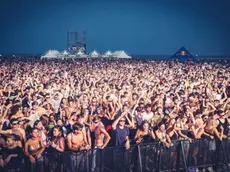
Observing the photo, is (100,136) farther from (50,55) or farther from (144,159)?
(50,55)

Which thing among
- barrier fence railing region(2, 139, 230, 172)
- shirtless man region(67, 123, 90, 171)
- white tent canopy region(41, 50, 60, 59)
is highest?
white tent canopy region(41, 50, 60, 59)

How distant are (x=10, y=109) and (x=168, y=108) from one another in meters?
4.93

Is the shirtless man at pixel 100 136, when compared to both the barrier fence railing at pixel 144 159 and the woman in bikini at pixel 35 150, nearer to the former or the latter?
the barrier fence railing at pixel 144 159

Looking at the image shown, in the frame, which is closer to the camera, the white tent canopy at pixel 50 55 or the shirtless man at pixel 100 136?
the shirtless man at pixel 100 136

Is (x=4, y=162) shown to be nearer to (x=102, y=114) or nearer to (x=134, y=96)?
(x=102, y=114)

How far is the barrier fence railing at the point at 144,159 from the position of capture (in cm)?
496

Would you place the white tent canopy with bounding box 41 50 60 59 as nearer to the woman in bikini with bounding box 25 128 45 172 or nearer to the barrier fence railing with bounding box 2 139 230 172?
the woman in bikini with bounding box 25 128 45 172

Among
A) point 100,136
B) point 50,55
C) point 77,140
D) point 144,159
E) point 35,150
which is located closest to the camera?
point 35,150

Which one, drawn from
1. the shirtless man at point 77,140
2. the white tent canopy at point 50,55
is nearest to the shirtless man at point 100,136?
the shirtless man at point 77,140

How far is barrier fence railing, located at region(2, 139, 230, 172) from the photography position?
4.96 metres

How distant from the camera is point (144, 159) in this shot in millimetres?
5641

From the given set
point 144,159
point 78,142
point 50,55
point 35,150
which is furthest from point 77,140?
point 50,55

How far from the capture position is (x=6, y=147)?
496 cm

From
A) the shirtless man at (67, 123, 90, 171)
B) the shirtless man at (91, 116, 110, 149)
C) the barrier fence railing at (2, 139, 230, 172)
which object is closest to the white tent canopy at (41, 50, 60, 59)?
the shirtless man at (91, 116, 110, 149)
